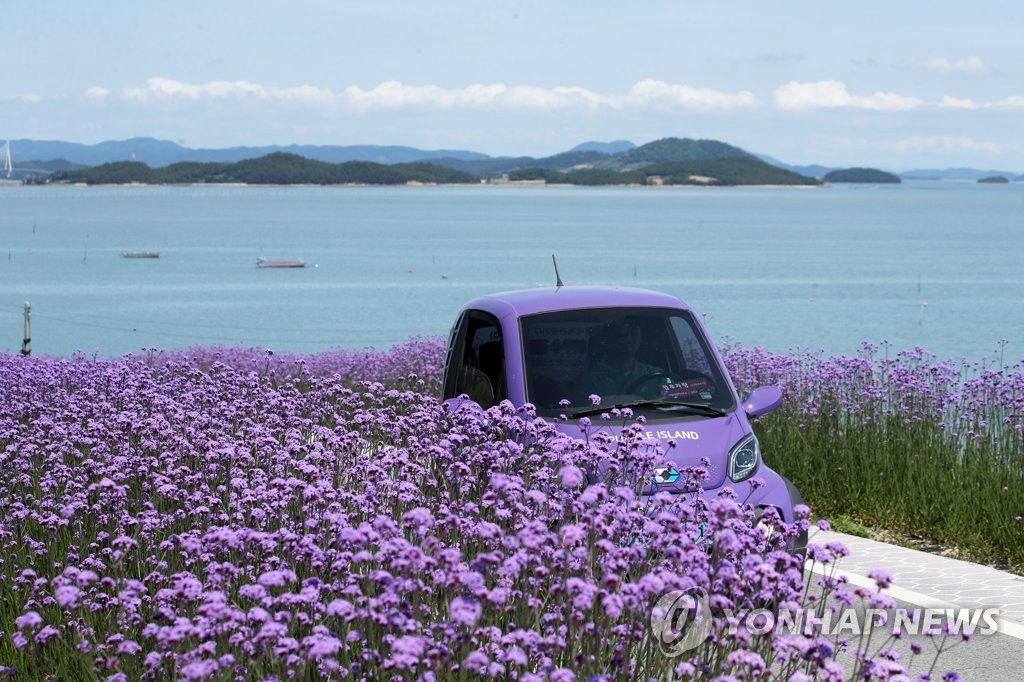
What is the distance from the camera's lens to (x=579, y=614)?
4035 mm

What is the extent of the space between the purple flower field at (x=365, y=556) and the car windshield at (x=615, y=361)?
821mm

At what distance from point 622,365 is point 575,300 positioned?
0.59 m

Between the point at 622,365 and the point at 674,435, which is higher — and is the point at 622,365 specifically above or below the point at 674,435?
above

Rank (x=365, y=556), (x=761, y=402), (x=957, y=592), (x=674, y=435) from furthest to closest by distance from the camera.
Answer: (x=761, y=402), (x=957, y=592), (x=674, y=435), (x=365, y=556)

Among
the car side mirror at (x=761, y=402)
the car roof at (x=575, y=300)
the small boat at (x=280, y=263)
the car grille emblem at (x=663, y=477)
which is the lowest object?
the small boat at (x=280, y=263)

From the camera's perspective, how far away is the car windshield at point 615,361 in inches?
335
